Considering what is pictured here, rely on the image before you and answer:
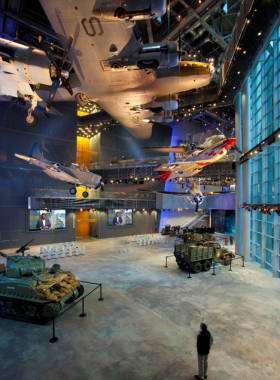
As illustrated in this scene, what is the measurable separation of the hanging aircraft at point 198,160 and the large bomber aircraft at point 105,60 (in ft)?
20.1

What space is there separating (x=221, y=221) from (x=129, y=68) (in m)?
32.0

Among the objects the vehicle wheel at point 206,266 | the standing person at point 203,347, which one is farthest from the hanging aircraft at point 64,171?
the standing person at point 203,347

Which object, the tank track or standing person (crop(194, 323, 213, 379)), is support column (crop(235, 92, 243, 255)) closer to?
standing person (crop(194, 323, 213, 379))

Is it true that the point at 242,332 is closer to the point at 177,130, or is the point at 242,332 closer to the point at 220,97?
the point at 220,97

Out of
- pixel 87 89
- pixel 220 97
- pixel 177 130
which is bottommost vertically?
pixel 87 89

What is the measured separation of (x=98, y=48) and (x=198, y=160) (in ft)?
45.4

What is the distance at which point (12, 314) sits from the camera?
7.96 m

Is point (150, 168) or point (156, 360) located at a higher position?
point (150, 168)

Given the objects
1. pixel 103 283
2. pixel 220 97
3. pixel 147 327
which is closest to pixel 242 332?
pixel 147 327

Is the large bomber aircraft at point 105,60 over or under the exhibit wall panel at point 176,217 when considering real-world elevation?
over

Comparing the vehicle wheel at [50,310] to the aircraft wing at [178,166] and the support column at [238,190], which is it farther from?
the support column at [238,190]

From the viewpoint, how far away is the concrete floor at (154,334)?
216 inches

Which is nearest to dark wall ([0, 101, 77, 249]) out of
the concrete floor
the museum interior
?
the museum interior

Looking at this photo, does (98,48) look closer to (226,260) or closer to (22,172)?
(226,260)
